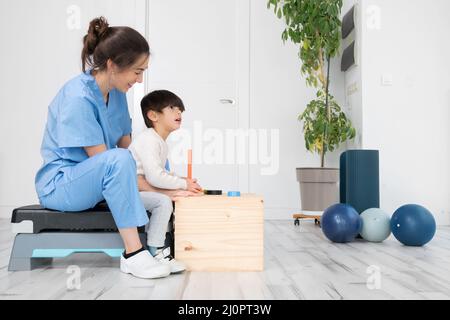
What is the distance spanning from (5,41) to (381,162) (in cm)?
307

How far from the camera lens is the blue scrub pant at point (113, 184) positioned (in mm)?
1580

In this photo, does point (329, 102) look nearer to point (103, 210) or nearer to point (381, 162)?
point (381, 162)

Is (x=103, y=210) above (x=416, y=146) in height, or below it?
below

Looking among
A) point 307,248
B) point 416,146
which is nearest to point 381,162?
point 416,146

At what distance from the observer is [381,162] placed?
3.35m

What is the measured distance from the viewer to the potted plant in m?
3.27

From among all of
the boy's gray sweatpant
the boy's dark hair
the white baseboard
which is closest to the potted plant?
the boy's dark hair

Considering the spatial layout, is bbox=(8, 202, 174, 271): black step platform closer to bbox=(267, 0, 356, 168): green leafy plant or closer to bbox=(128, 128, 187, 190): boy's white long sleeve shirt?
bbox=(128, 128, 187, 190): boy's white long sleeve shirt

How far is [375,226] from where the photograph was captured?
98.7 inches

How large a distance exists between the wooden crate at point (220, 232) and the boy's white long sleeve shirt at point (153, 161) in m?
0.17
